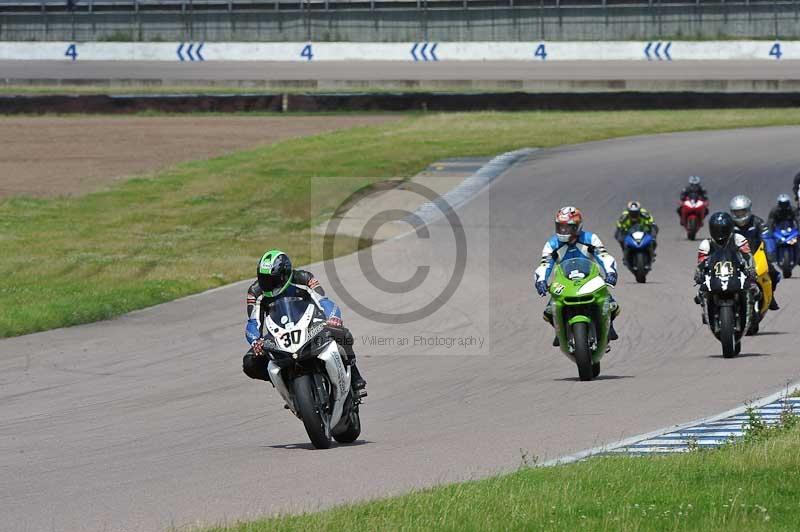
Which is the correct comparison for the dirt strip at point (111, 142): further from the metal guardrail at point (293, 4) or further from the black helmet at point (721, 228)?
the black helmet at point (721, 228)

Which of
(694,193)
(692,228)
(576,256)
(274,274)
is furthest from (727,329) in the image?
(694,193)

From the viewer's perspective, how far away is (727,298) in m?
15.5

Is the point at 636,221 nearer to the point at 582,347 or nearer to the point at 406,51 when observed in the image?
the point at 582,347

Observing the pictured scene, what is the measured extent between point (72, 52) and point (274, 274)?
5531 cm

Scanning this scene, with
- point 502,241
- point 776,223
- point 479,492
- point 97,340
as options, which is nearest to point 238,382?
point 97,340

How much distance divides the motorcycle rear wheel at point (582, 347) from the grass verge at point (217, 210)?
8262mm

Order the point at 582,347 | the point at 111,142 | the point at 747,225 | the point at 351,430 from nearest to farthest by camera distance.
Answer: the point at 351,430
the point at 582,347
the point at 747,225
the point at 111,142

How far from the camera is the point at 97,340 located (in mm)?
18109

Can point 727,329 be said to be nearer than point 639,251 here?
Yes

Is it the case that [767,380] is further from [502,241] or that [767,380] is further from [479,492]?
[502,241]

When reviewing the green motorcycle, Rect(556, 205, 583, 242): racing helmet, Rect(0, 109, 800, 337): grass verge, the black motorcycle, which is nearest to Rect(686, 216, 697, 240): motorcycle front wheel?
Rect(0, 109, 800, 337): grass verge

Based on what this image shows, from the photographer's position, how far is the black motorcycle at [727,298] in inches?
607

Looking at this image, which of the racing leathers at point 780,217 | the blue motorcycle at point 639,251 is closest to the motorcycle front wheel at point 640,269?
the blue motorcycle at point 639,251

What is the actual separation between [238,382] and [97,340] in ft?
12.6
